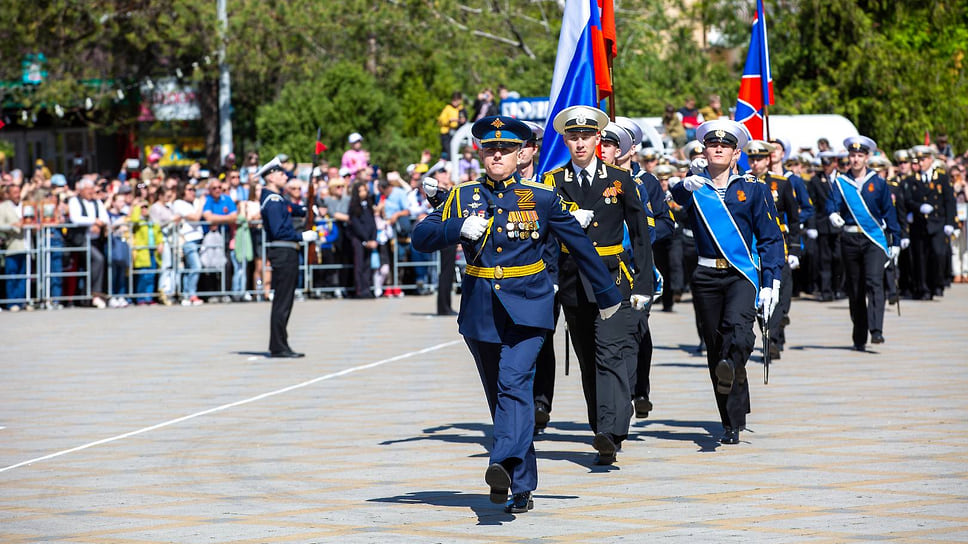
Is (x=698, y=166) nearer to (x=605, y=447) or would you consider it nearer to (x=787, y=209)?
(x=605, y=447)

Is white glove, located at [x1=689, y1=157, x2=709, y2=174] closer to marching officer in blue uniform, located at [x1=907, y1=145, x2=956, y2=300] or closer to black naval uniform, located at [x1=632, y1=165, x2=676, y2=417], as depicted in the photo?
black naval uniform, located at [x1=632, y1=165, x2=676, y2=417]

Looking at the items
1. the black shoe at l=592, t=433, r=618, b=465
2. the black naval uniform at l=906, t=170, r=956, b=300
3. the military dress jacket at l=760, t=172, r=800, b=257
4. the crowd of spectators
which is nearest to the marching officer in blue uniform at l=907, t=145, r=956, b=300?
the black naval uniform at l=906, t=170, r=956, b=300

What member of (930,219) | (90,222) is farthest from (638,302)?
(930,219)

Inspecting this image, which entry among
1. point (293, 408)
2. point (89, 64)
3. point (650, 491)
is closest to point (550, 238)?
point (650, 491)

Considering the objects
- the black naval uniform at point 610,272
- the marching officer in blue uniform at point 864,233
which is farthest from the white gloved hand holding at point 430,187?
the marching officer in blue uniform at point 864,233

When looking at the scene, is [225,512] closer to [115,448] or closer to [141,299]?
[115,448]

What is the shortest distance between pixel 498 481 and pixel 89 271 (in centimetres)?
1647

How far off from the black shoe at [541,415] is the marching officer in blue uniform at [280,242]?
220 inches

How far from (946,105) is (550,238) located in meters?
29.0

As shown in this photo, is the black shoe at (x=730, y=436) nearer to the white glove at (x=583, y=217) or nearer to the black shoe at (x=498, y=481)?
the white glove at (x=583, y=217)

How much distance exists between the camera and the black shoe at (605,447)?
9.46 metres

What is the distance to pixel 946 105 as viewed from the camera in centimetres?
3594

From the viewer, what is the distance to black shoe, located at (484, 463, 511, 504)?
7.98m

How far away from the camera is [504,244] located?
8.42 metres
